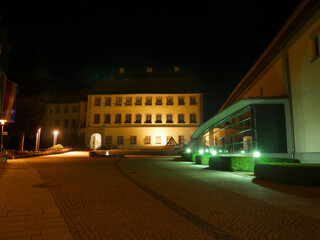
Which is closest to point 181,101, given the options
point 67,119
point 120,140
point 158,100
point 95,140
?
point 158,100

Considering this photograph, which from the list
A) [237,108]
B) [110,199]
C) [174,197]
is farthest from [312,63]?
[110,199]

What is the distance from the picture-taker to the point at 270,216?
15.2ft

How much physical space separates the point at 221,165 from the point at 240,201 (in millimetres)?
7578

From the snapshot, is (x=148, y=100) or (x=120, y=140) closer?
(x=120, y=140)

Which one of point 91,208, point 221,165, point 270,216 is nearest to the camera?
point 270,216

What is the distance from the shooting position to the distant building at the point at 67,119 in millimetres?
50062

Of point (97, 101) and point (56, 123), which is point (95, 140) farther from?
point (56, 123)

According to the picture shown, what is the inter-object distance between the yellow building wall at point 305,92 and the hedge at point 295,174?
14.8 ft

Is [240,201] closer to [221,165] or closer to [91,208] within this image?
[91,208]

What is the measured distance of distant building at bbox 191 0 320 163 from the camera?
480 inches

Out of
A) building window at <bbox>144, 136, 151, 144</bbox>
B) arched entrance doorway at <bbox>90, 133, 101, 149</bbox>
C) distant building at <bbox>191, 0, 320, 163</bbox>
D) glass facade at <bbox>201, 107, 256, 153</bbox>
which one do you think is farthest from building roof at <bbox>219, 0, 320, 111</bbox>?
arched entrance doorway at <bbox>90, 133, 101, 149</bbox>

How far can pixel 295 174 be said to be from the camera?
8289mm

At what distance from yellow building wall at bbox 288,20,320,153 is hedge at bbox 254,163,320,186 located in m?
4.50

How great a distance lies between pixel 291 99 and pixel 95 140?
1542 inches
